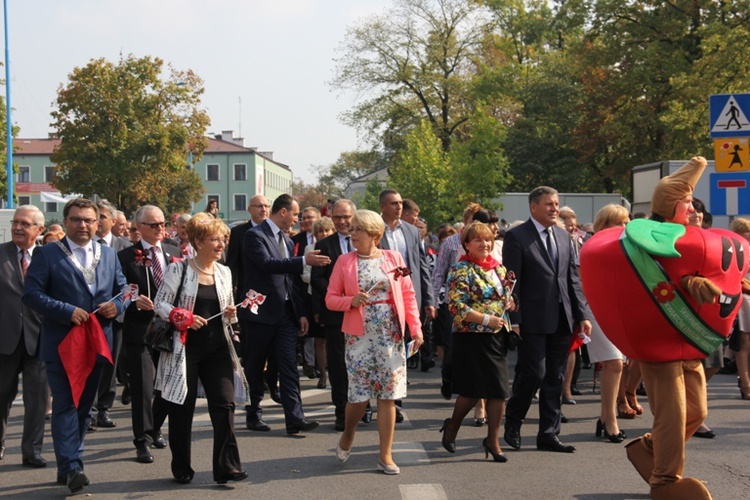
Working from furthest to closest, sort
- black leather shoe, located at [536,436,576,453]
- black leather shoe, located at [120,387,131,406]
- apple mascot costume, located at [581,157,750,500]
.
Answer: black leather shoe, located at [120,387,131,406] → black leather shoe, located at [536,436,576,453] → apple mascot costume, located at [581,157,750,500]

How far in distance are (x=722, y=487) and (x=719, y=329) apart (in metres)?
1.47

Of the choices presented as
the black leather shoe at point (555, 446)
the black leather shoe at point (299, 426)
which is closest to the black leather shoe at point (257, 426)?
the black leather shoe at point (299, 426)

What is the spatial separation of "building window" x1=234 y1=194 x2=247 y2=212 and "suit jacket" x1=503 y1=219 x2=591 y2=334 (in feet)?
362

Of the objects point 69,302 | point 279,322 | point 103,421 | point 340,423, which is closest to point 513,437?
point 340,423

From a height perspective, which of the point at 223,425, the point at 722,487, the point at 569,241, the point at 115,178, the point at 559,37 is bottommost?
the point at 722,487

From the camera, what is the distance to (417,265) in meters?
9.96

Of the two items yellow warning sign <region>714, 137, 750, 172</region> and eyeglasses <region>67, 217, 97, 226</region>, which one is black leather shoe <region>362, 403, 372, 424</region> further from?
yellow warning sign <region>714, 137, 750, 172</region>

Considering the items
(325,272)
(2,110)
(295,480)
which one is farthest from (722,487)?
(2,110)

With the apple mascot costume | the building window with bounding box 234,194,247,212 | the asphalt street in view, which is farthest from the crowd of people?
the building window with bounding box 234,194,247,212

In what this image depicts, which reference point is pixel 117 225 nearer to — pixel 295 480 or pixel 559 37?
pixel 295 480

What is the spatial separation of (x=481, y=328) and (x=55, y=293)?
3.22m

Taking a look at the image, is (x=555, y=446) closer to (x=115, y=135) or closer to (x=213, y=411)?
(x=213, y=411)

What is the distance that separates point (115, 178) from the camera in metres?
45.0

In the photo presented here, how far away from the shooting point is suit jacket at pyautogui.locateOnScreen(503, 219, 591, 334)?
7.97 m
